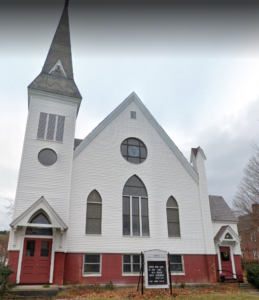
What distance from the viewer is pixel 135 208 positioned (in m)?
16.6

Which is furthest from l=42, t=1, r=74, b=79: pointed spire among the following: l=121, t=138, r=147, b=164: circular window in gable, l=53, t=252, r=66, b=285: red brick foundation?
l=53, t=252, r=66, b=285: red brick foundation

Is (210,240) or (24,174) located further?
(210,240)

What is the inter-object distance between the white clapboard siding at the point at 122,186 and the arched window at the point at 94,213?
240 millimetres

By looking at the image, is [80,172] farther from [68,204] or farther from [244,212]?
[244,212]

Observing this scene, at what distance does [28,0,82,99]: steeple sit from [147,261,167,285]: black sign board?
1097cm

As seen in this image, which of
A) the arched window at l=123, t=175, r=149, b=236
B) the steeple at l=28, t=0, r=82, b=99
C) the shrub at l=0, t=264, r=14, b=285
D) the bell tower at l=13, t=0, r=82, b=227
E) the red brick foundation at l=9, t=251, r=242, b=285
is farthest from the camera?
the steeple at l=28, t=0, r=82, b=99

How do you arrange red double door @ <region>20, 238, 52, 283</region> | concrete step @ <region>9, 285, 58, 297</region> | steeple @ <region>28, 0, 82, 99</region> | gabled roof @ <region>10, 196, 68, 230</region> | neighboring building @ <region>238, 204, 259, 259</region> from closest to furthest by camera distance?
concrete step @ <region>9, 285, 58, 297</region> → red double door @ <region>20, 238, 52, 283</region> → gabled roof @ <region>10, 196, 68, 230</region> → steeple @ <region>28, 0, 82, 99</region> → neighboring building @ <region>238, 204, 259, 259</region>

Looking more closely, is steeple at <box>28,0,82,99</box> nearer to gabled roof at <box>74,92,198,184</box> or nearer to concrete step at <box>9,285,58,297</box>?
gabled roof at <box>74,92,198,184</box>

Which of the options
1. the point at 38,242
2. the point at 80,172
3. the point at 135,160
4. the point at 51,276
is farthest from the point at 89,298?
the point at 135,160

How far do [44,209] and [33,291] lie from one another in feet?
12.5

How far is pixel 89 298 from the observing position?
436 inches

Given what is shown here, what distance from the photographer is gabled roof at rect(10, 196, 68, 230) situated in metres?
13.3

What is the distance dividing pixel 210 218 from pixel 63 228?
9.68 meters

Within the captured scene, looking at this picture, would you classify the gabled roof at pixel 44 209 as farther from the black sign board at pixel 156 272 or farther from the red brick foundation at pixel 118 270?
the black sign board at pixel 156 272
